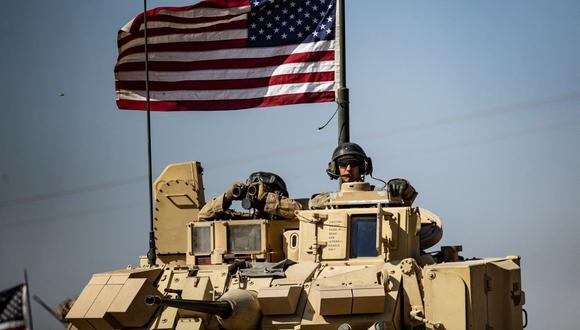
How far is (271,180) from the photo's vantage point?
2998 centimetres

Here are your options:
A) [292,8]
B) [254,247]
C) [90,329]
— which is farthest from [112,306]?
[292,8]

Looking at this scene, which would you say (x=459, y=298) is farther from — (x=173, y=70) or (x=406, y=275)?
(x=173, y=70)

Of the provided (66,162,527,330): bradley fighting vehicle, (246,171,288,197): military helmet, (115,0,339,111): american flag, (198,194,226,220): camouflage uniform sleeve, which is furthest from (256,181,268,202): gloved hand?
(115,0,339,111): american flag

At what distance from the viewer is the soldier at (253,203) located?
28.3 metres

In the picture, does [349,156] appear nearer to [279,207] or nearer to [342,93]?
[279,207]

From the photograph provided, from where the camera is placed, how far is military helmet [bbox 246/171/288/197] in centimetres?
2994

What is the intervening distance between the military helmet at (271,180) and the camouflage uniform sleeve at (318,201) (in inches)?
48.7

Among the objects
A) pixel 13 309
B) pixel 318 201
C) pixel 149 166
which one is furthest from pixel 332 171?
pixel 13 309

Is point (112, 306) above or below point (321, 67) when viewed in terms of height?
below

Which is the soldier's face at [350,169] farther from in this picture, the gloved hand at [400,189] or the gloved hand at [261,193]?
the gloved hand at [400,189]

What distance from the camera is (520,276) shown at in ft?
90.7

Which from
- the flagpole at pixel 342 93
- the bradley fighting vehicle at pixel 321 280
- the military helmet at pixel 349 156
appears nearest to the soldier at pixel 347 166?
the military helmet at pixel 349 156

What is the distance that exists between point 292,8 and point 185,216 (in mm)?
5821

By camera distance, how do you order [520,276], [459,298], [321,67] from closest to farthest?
1. [459,298]
2. [520,276]
3. [321,67]
